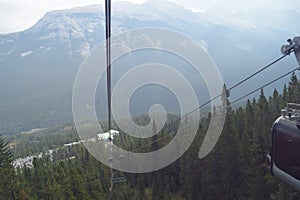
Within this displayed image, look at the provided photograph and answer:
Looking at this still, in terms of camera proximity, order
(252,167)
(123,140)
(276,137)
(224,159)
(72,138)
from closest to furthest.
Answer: (276,137), (252,167), (224,159), (123,140), (72,138)

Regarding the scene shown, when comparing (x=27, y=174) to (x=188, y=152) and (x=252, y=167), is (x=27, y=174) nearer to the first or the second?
(x=188, y=152)

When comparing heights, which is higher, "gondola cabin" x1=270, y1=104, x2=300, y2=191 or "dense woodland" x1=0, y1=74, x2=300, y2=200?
"gondola cabin" x1=270, y1=104, x2=300, y2=191

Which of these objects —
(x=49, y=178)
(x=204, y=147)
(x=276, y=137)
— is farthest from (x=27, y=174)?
(x=276, y=137)

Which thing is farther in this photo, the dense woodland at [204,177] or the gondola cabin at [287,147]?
the dense woodland at [204,177]

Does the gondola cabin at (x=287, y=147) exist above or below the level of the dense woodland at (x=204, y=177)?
above

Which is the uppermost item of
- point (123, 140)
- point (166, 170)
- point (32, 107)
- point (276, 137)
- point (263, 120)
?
point (276, 137)
